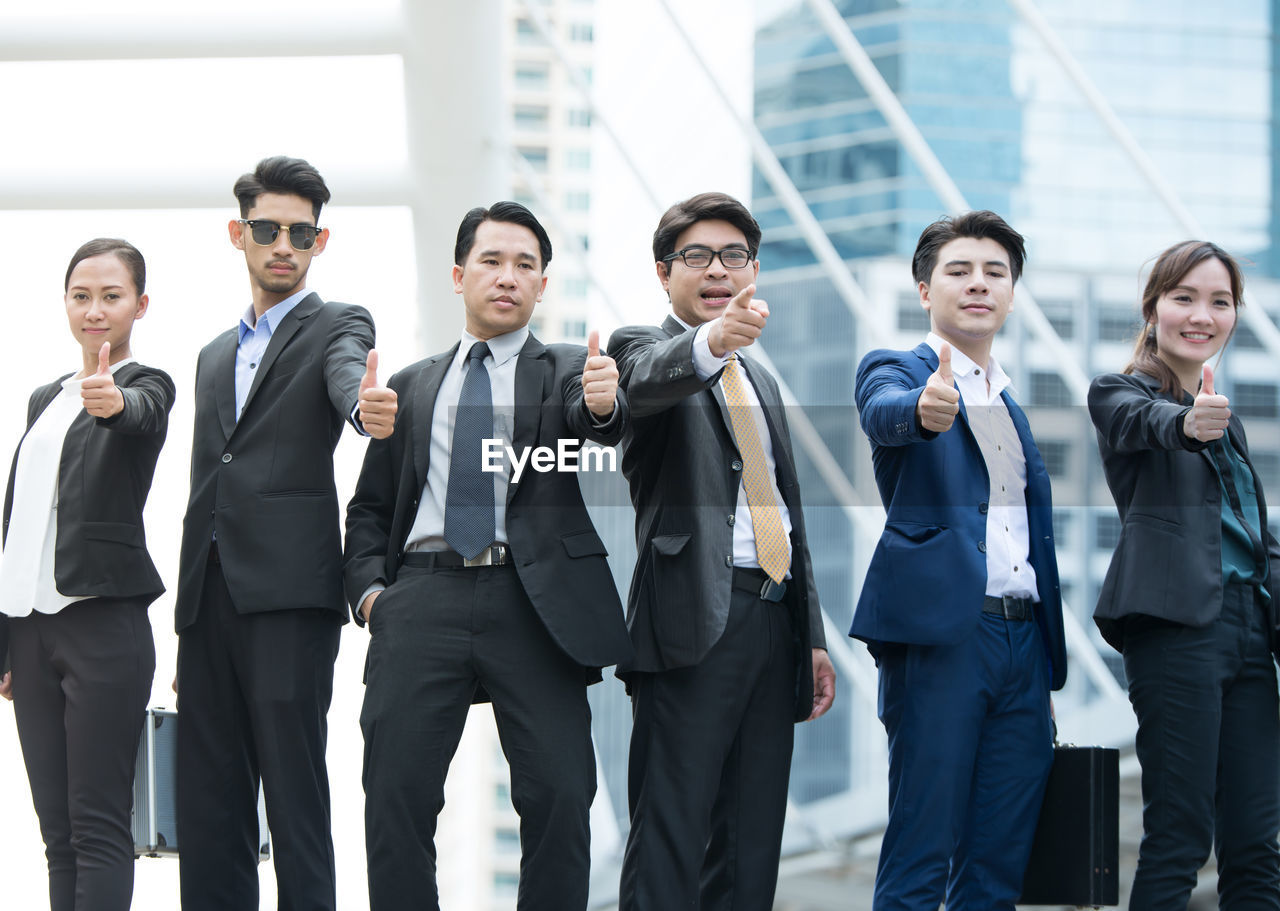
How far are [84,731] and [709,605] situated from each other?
128 cm

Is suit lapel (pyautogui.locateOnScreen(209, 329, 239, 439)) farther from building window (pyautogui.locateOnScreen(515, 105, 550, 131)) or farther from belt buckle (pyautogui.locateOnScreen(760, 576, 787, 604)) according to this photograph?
building window (pyautogui.locateOnScreen(515, 105, 550, 131))

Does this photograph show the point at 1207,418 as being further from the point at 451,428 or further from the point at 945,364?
the point at 451,428

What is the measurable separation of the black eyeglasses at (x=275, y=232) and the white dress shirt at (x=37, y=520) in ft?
1.43

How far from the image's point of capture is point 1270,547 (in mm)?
2850

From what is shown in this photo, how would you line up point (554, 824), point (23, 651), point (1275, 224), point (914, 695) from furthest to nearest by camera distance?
point (1275, 224)
point (23, 651)
point (914, 695)
point (554, 824)

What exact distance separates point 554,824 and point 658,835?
22 cm

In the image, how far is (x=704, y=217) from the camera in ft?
8.95

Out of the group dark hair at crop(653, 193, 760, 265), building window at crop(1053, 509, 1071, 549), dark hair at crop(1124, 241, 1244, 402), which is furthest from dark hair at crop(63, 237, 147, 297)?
dark hair at crop(1124, 241, 1244, 402)

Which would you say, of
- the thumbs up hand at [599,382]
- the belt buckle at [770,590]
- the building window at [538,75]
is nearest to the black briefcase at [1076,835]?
the belt buckle at [770,590]

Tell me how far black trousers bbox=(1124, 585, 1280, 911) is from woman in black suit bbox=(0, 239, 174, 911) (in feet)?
6.59

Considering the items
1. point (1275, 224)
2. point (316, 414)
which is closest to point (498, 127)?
point (316, 414)

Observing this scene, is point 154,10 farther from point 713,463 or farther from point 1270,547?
point 1270,547

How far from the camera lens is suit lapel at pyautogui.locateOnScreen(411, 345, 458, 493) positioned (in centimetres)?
256

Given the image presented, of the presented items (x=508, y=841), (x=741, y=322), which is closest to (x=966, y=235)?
(x=741, y=322)
